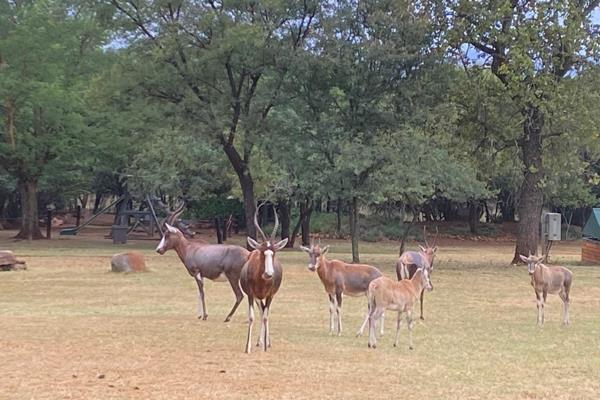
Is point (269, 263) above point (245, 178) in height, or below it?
below

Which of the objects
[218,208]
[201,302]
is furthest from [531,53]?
[218,208]

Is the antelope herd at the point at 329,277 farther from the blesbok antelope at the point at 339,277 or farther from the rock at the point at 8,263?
the rock at the point at 8,263

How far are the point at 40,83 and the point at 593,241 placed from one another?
2325 centimetres

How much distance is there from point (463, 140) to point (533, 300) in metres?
12.0

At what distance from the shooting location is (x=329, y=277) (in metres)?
12.8

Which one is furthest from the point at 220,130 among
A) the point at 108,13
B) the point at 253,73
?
the point at 108,13

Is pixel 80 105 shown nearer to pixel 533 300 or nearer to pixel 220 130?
pixel 220 130

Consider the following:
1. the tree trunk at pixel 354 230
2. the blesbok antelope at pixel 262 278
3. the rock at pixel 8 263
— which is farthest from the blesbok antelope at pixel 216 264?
the tree trunk at pixel 354 230

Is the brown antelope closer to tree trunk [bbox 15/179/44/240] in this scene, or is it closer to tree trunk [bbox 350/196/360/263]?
tree trunk [bbox 350/196/360/263]

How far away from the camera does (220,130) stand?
28.9 meters

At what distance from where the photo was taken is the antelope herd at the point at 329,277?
11.3 meters

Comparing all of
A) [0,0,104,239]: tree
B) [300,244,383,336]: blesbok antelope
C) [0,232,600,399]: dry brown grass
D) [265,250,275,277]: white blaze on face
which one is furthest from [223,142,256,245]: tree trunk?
[265,250,275,277]: white blaze on face

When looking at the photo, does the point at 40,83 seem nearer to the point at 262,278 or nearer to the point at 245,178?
the point at 245,178

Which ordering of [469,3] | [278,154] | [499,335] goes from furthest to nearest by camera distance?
[278,154] → [469,3] → [499,335]
